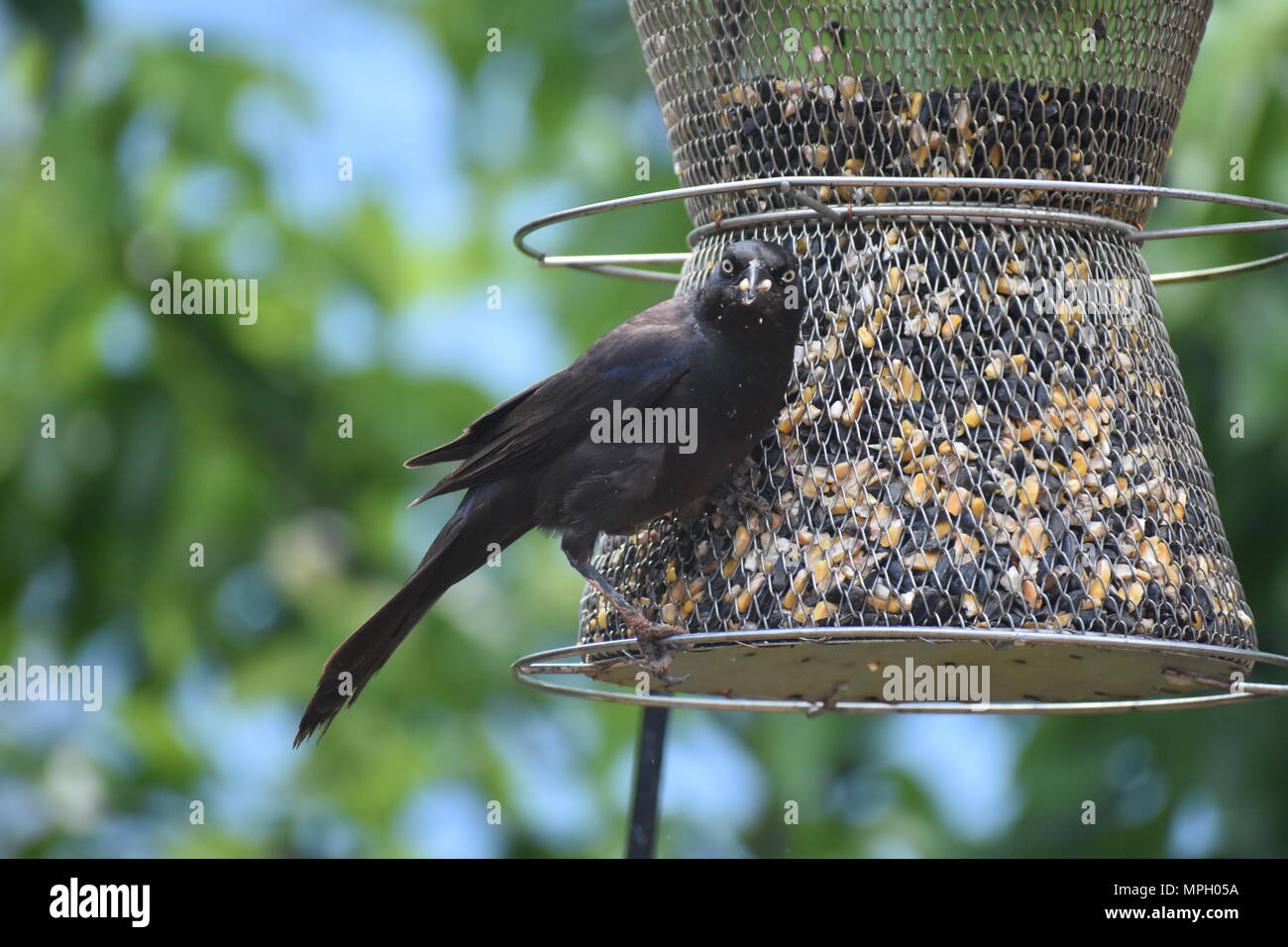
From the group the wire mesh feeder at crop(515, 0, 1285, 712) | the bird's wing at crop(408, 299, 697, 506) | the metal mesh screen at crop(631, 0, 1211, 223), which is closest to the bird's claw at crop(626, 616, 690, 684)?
the wire mesh feeder at crop(515, 0, 1285, 712)

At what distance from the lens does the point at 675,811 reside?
10680mm

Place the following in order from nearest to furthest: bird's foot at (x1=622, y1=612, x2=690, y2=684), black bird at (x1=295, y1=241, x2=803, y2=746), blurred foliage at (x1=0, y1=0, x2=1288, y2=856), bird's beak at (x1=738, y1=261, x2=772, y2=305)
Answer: bird's foot at (x1=622, y1=612, x2=690, y2=684), bird's beak at (x1=738, y1=261, x2=772, y2=305), black bird at (x1=295, y1=241, x2=803, y2=746), blurred foliage at (x1=0, y1=0, x2=1288, y2=856)

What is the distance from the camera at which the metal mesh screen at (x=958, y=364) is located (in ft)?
15.9

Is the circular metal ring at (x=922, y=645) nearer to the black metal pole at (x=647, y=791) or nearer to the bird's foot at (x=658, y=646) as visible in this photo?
the bird's foot at (x=658, y=646)

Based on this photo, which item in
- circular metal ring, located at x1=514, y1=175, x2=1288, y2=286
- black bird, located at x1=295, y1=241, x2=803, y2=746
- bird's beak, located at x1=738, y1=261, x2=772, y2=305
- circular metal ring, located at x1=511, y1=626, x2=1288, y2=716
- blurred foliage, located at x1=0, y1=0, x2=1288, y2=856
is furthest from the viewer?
blurred foliage, located at x1=0, y1=0, x2=1288, y2=856

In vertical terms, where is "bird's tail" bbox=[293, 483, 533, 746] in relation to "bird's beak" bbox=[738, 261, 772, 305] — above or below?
below

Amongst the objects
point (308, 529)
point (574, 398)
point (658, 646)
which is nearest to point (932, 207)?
point (574, 398)

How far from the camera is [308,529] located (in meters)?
9.64

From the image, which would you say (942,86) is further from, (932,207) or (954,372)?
(954,372)

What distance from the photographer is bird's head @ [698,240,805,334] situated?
504 centimetres

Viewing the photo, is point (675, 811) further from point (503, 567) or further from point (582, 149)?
point (582, 149)

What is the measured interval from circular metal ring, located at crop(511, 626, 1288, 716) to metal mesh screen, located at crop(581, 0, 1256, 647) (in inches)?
4.7

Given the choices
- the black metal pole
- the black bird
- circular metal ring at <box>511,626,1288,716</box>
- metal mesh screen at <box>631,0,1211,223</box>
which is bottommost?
the black metal pole

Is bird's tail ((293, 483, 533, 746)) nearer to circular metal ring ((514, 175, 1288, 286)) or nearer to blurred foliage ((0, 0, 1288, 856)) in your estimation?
circular metal ring ((514, 175, 1288, 286))
